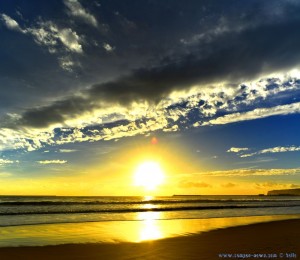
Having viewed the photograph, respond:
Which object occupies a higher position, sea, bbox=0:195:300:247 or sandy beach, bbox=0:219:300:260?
sea, bbox=0:195:300:247

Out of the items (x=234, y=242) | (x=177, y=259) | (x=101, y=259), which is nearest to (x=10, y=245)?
(x=101, y=259)

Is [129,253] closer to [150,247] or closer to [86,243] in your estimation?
[150,247]

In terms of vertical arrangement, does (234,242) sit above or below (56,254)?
above

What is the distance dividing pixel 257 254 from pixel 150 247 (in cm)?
464

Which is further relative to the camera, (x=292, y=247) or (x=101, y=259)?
(x=292, y=247)

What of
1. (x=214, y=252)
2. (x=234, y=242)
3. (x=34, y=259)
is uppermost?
(x=234, y=242)

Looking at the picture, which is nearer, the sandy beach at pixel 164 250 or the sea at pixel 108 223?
the sandy beach at pixel 164 250

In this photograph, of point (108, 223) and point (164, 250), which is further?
point (108, 223)

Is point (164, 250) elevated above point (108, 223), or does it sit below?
below

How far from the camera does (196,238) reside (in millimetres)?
17625

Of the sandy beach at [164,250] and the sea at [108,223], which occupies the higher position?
the sea at [108,223]

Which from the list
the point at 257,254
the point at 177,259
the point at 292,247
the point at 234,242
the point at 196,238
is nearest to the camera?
the point at 177,259

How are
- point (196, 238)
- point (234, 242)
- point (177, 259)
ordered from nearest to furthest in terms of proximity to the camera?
point (177, 259)
point (234, 242)
point (196, 238)

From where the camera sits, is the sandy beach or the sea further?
the sea
